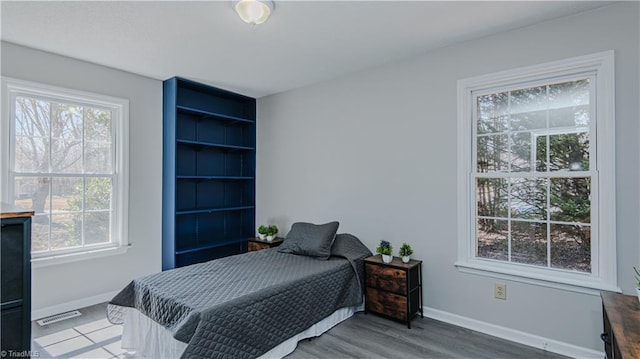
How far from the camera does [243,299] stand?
85.9 inches

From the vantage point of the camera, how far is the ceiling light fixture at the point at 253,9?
7.08 feet

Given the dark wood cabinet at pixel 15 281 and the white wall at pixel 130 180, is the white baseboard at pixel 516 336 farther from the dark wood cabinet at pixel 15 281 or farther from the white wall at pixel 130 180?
the white wall at pixel 130 180

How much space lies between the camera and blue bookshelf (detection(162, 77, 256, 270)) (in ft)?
12.7

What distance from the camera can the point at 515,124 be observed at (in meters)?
2.75

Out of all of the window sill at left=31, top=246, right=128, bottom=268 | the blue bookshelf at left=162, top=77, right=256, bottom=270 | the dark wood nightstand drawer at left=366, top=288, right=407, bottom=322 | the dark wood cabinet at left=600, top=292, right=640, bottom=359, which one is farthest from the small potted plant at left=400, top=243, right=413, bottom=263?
the window sill at left=31, top=246, right=128, bottom=268

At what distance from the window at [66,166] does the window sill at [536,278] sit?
3.54 meters

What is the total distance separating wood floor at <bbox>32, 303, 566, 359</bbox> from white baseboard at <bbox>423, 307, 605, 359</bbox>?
0.18ft

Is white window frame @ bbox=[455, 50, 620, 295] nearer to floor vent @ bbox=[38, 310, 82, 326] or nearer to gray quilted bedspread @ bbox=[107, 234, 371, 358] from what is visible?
gray quilted bedspread @ bbox=[107, 234, 371, 358]

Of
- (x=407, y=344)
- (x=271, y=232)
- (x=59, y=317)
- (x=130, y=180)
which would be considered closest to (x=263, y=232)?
(x=271, y=232)

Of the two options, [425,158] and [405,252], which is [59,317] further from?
[425,158]

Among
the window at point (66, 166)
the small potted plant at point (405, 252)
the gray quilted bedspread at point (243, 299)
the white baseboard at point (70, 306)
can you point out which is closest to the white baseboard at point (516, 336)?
the small potted plant at point (405, 252)

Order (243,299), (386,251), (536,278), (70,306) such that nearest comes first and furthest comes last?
(243,299)
(536,278)
(386,251)
(70,306)

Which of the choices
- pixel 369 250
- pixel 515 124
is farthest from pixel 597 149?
pixel 369 250

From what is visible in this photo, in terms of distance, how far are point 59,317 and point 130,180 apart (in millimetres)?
1429
